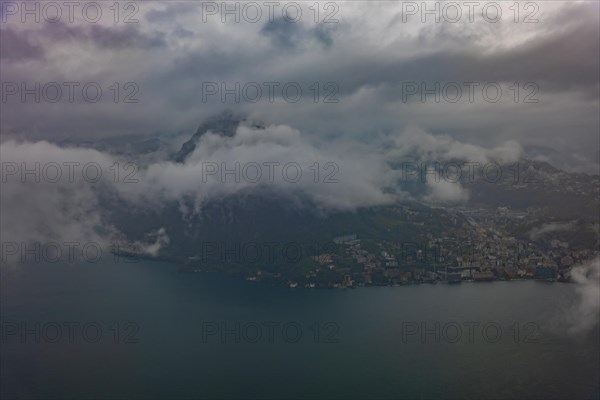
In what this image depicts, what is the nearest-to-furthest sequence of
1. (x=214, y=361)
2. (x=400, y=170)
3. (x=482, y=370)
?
1. (x=482, y=370)
2. (x=214, y=361)
3. (x=400, y=170)

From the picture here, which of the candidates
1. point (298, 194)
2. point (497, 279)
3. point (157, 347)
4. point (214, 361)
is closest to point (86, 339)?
point (157, 347)

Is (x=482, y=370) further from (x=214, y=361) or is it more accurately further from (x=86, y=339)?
(x=86, y=339)

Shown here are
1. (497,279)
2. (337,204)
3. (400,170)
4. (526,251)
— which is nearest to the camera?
(497,279)

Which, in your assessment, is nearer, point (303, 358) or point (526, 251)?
point (303, 358)

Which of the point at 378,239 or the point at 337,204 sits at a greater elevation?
the point at 337,204

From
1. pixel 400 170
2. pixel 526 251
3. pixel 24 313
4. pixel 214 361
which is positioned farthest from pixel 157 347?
pixel 400 170

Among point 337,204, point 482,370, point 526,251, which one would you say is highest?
point 337,204
